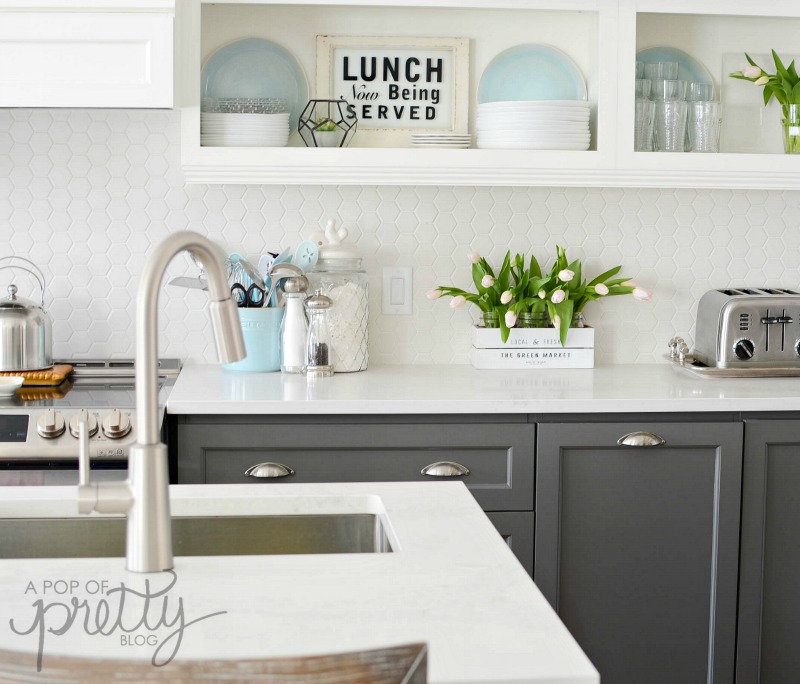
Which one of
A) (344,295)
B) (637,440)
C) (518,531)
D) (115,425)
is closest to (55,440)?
(115,425)

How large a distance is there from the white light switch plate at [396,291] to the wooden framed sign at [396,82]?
1.25 ft

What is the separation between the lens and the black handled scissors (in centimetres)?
281

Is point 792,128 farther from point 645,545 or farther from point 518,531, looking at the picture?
point 518,531

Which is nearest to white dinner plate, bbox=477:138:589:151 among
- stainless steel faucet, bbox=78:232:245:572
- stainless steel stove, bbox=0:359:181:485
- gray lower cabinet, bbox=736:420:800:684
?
gray lower cabinet, bbox=736:420:800:684

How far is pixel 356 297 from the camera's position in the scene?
283 centimetres

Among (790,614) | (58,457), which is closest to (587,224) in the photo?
(790,614)

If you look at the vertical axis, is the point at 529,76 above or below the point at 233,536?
above

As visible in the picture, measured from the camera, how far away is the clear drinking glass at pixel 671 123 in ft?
9.29

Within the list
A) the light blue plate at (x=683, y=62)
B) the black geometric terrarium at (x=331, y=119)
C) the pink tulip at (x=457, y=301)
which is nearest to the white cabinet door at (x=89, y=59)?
the black geometric terrarium at (x=331, y=119)

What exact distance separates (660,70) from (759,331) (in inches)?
32.1

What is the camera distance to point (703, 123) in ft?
9.35

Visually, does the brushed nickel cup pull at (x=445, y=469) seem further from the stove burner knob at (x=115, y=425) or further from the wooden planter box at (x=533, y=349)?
the stove burner knob at (x=115, y=425)

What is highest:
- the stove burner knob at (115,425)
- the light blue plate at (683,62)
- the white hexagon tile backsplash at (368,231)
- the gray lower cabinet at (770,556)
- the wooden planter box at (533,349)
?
the light blue plate at (683,62)

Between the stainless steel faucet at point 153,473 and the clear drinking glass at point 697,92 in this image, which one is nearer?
the stainless steel faucet at point 153,473
